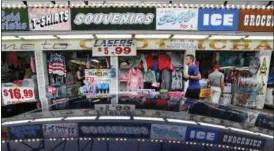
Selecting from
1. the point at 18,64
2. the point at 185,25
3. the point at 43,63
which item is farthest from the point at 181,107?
the point at 18,64

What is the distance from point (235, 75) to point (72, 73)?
5006mm

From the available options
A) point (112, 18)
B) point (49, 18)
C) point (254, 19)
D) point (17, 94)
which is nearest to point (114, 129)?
point (112, 18)

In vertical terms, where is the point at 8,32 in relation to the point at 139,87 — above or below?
above

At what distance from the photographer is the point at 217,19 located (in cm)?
546

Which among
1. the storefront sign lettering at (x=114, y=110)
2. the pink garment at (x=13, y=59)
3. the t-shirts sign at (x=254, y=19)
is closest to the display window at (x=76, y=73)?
the pink garment at (x=13, y=59)

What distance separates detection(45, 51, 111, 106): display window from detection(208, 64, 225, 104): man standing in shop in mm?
2932

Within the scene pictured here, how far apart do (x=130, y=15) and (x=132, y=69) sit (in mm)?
1849

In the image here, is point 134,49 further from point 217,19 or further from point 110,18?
point 217,19

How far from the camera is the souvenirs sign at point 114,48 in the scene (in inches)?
252

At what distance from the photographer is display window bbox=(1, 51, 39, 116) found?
→ 6.77 m

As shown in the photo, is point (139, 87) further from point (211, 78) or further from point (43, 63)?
point (43, 63)

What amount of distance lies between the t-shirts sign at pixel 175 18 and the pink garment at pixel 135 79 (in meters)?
1.74

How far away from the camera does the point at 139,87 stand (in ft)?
22.4

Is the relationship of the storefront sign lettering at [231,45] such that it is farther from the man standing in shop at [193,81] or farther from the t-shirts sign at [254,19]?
the man standing in shop at [193,81]
